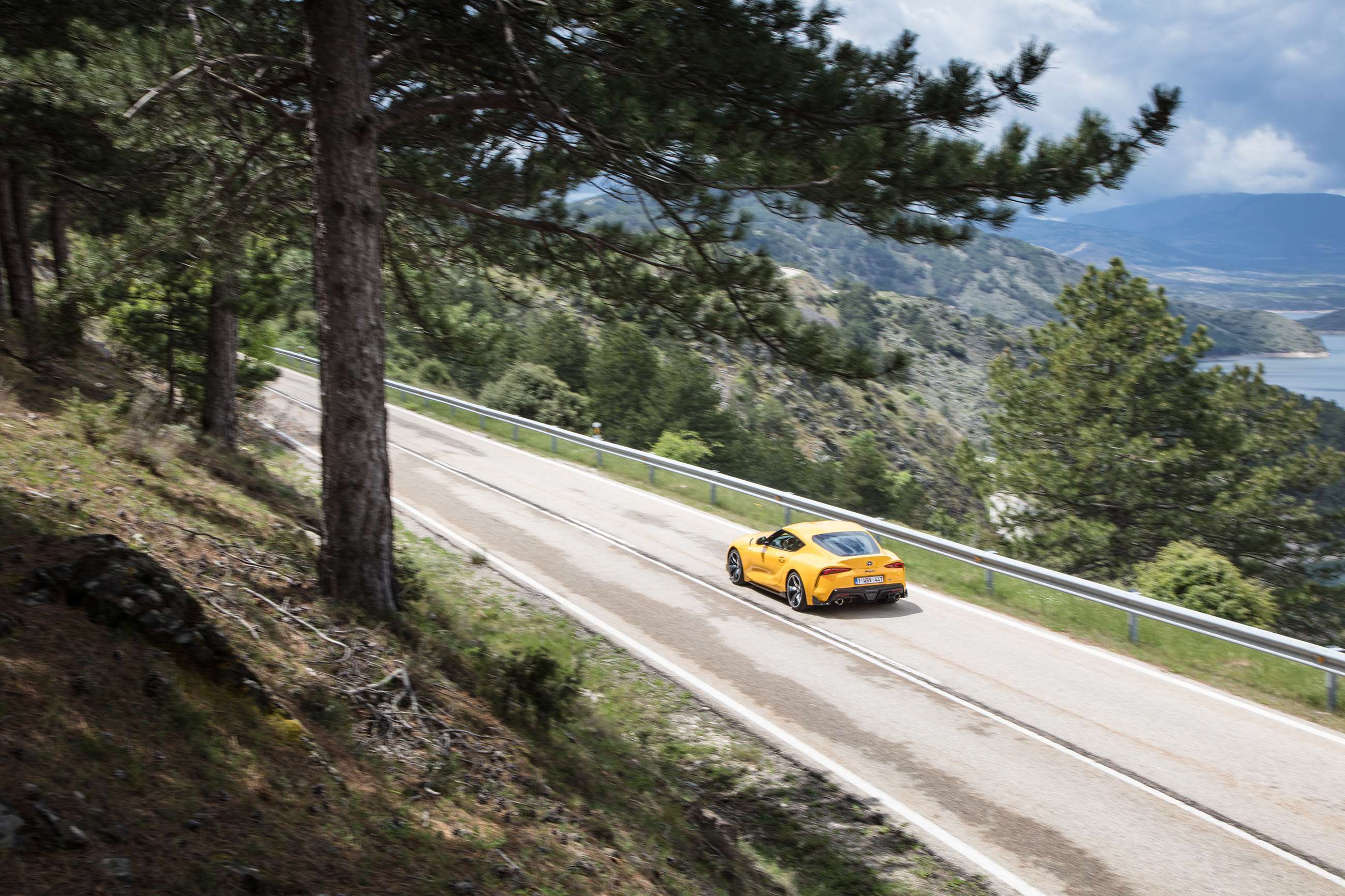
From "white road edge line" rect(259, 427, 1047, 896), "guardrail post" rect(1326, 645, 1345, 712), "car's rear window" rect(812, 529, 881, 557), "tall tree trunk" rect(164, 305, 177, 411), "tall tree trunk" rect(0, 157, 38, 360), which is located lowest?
"guardrail post" rect(1326, 645, 1345, 712)

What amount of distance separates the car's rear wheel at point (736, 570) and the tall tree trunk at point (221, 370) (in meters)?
8.53

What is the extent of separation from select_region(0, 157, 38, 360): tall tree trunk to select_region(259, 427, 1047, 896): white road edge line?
25.0ft

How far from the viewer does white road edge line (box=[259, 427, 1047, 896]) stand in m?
7.52

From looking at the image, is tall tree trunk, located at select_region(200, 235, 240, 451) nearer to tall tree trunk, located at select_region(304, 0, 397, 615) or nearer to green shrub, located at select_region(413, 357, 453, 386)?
tall tree trunk, located at select_region(304, 0, 397, 615)

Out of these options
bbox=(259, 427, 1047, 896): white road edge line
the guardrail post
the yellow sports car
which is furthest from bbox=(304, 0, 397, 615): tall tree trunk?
the guardrail post

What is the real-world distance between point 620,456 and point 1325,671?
55.7 feet

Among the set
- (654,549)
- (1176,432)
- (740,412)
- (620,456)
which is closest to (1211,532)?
(1176,432)

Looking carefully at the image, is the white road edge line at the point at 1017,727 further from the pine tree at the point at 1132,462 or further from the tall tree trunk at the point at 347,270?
the pine tree at the point at 1132,462

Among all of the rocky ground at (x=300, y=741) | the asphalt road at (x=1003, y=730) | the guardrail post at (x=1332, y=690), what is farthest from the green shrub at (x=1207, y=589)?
the rocky ground at (x=300, y=741)

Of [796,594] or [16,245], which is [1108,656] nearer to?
[796,594]

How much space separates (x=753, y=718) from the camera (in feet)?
34.1

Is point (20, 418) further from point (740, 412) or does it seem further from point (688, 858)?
point (740, 412)

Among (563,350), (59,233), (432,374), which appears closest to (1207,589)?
(59,233)

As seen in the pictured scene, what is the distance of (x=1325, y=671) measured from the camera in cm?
1115
